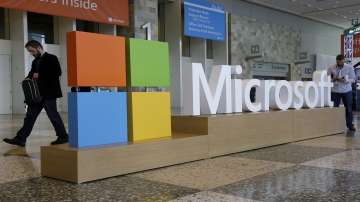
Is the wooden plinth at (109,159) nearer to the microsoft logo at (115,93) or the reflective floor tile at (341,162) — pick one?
the microsoft logo at (115,93)

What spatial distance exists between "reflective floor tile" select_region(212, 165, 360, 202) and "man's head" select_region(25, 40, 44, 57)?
11.1 feet

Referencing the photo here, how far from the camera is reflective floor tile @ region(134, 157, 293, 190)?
324 centimetres

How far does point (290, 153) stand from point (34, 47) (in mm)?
3473

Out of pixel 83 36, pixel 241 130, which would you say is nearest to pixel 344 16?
pixel 241 130

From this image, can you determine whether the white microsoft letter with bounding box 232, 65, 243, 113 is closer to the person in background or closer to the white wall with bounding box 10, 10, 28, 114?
the person in background

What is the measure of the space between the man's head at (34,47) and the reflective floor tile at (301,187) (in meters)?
3.38

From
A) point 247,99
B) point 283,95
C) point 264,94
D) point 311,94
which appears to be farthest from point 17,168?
point 311,94

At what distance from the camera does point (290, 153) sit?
473cm

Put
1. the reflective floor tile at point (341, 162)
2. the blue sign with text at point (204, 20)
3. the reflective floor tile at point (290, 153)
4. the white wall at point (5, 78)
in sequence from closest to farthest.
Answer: the reflective floor tile at point (341, 162), the reflective floor tile at point (290, 153), the white wall at point (5, 78), the blue sign with text at point (204, 20)

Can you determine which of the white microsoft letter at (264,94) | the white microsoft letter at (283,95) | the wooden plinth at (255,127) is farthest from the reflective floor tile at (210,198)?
the white microsoft letter at (283,95)

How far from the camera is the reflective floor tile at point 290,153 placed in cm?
436

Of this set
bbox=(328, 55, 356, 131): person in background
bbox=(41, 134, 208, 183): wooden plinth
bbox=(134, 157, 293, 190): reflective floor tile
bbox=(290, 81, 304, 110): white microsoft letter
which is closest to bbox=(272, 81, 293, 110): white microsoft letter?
bbox=(290, 81, 304, 110): white microsoft letter

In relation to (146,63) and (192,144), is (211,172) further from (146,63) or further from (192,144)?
(146,63)

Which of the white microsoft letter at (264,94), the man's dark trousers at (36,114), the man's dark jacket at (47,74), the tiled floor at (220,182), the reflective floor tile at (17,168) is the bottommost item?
the tiled floor at (220,182)
